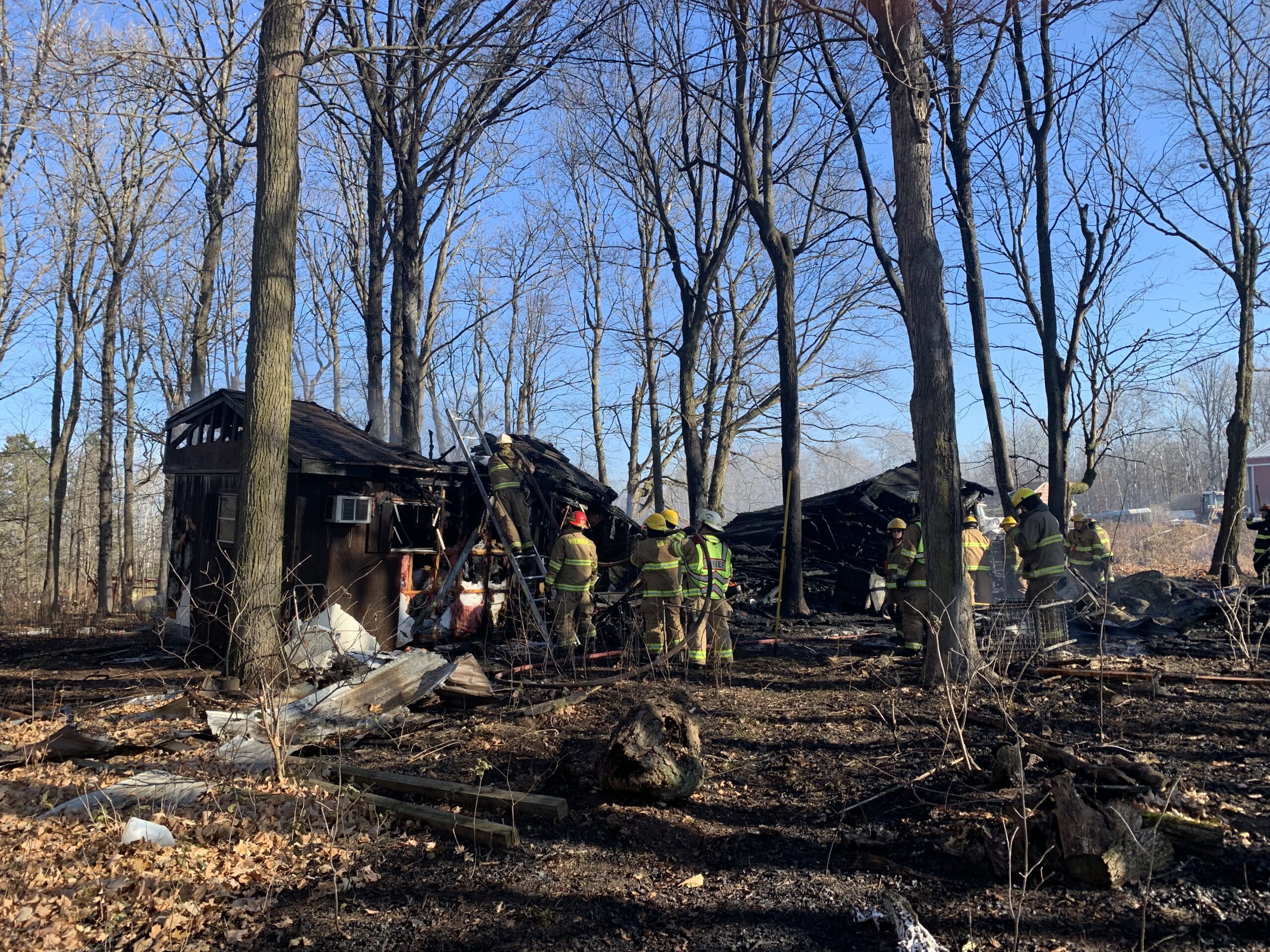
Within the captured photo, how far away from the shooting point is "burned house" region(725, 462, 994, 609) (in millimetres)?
14570

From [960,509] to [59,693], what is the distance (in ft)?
28.1

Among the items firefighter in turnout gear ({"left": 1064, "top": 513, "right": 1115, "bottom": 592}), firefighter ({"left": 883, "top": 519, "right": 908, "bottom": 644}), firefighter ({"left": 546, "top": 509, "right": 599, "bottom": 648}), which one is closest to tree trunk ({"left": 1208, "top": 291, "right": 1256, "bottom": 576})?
firefighter in turnout gear ({"left": 1064, "top": 513, "right": 1115, "bottom": 592})

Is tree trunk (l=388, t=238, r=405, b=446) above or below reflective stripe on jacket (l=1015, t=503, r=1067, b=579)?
above

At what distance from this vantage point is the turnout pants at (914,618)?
9.43 m

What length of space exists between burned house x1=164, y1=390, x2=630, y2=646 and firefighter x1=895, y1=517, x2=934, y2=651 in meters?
4.32

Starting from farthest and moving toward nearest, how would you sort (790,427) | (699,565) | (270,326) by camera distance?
(790,427)
(699,565)
(270,326)

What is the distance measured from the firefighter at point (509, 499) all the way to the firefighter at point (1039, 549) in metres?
6.01

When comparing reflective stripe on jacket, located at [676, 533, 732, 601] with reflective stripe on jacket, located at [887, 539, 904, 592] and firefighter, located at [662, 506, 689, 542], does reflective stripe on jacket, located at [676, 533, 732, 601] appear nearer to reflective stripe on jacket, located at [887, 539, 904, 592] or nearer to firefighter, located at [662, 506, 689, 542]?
firefighter, located at [662, 506, 689, 542]

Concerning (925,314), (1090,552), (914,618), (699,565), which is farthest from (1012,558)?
(925,314)

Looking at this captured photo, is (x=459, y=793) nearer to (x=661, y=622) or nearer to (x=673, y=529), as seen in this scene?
(x=661, y=622)

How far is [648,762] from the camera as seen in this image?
4.62 m

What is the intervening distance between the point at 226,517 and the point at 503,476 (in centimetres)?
367

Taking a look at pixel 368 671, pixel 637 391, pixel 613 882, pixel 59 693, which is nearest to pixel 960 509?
pixel 613 882

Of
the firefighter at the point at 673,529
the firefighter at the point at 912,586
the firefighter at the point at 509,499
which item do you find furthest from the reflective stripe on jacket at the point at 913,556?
the firefighter at the point at 509,499
